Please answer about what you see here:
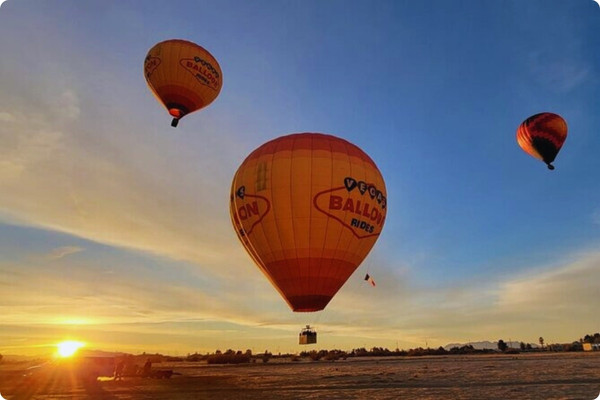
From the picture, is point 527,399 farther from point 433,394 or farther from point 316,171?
point 316,171

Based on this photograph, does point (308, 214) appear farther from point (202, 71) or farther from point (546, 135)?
point (546, 135)

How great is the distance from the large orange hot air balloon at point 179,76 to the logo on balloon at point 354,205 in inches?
616

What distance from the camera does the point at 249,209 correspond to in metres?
27.9

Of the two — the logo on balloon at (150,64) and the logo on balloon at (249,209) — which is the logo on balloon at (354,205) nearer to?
the logo on balloon at (249,209)

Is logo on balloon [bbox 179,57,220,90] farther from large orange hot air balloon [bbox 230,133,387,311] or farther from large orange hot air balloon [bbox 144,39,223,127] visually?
large orange hot air balloon [bbox 230,133,387,311]

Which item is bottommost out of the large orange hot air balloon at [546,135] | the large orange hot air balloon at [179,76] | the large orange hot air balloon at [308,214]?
the large orange hot air balloon at [308,214]

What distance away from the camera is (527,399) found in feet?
77.3

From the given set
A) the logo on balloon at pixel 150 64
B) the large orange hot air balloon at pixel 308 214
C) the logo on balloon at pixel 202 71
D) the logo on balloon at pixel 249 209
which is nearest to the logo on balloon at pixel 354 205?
the large orange hot air balloon at pixel 308 214

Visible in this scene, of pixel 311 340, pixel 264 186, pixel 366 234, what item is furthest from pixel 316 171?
pixel 311 340

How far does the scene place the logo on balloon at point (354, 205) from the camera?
26.6 meters

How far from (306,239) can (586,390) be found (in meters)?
18.7

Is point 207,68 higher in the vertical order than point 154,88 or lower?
higher

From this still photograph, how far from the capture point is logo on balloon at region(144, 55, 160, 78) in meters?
37.0

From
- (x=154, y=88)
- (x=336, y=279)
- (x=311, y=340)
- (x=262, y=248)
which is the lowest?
(x=311, y=340)
